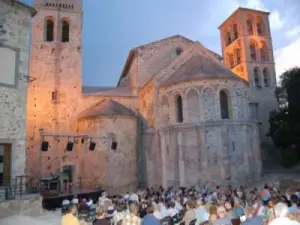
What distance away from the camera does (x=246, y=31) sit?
34625mm

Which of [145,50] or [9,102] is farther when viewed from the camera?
[145,50]

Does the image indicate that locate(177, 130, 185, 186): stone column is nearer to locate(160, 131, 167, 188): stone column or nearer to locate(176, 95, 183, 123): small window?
locate(176, 95, 183, 123): small window

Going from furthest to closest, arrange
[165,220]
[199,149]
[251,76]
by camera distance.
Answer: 1. [251,76]
2. [199,149]
3. [165,220]

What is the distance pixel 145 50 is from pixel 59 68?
335 inches

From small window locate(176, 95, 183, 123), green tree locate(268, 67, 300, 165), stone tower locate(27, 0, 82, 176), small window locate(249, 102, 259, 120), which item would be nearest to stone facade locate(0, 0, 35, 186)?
stone tower locate(27, 0, 82, 176)

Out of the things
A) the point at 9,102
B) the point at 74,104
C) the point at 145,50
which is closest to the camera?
the point at 9,102

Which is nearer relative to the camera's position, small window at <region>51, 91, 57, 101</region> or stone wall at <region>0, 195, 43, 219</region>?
stone wall at <region>0, 195, 43, 219</region>

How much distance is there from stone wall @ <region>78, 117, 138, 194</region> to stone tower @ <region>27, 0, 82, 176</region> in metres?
2.40

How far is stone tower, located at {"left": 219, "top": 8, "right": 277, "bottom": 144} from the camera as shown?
107 feet

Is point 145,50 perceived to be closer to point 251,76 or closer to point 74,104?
point 74,104

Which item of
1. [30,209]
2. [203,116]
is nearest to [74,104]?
[203,116]

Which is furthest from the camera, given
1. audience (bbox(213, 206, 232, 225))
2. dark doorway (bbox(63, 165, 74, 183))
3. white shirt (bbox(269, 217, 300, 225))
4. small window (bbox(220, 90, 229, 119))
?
dark doorway (bbox(63, 165, 74, 183))

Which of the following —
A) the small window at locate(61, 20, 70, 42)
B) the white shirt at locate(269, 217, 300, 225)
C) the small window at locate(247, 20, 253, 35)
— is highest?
the small window at locate(247, 20, 253, 35)

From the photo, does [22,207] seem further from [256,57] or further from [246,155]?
[256,57]
